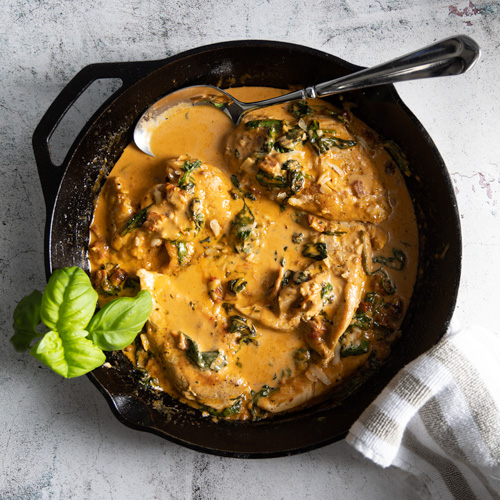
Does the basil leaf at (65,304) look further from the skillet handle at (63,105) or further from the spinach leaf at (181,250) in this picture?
the spinach leaf at (181,250)

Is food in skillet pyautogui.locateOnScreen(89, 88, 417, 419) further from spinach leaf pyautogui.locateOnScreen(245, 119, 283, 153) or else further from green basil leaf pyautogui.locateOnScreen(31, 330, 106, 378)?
green basil leaf pyautogui.locateOnScreen(31, 330, 106, 378)

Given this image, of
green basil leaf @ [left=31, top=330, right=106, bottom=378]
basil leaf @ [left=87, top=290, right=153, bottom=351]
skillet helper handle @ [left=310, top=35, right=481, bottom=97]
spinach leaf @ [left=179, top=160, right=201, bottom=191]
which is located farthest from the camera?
spinach leaf @ [left=179, top=160, right=201, bottom=191]

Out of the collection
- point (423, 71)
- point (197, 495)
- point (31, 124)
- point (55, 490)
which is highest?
point (423, 71)

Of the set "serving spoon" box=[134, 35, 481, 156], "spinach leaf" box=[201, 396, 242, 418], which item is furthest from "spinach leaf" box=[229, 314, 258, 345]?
"serving spoon" box=[134, 35, 481, 156]

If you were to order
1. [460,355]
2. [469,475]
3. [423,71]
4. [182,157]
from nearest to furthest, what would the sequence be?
[423,71]
[460,355]
[469,475]
[182,157]

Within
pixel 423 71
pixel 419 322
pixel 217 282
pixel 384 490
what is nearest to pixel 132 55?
pixel 217 282

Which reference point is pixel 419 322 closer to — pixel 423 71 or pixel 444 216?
pixel 444 216

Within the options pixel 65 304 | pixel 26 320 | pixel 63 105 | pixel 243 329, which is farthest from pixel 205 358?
pixel 63 105
